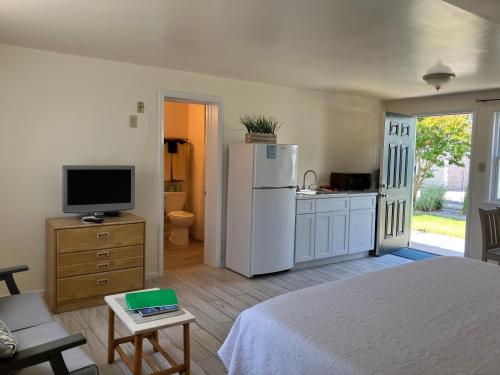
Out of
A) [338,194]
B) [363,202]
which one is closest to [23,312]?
[338,194]

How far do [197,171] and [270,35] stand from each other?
3.52 metres

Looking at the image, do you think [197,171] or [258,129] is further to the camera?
[197,171]

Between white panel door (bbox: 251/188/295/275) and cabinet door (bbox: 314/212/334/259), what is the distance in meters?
0.42

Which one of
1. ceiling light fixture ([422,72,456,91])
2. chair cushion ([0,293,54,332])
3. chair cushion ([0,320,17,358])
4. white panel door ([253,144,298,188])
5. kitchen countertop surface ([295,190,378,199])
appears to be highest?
ceiling light fixture ([422,72,456,91])

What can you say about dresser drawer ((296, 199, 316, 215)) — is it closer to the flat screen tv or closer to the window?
the flat screen tv

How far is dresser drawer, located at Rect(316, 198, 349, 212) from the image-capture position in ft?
15.6

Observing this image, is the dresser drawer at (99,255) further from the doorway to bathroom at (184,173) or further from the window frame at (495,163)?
the window frame at (495,163)

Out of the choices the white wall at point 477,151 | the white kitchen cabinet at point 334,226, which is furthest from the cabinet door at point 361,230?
the white wall at point 477,151

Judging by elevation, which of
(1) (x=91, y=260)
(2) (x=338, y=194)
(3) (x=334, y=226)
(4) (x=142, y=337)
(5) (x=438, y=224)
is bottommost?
(5) (x=438, y=224)

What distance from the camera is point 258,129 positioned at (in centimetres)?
445

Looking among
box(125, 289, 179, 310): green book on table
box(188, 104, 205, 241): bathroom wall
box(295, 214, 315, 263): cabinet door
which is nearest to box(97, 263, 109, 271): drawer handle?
box(125, 289, 179, 310): green book on table

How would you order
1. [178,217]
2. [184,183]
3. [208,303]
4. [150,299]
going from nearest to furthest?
1. [150,299]
2. [208,303]
3. [178,217]
4. [184,183]

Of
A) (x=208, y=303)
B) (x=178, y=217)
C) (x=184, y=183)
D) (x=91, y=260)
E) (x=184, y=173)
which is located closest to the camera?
(x=91, y=260)

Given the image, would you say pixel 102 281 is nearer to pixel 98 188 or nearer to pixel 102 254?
pixel 102 254
